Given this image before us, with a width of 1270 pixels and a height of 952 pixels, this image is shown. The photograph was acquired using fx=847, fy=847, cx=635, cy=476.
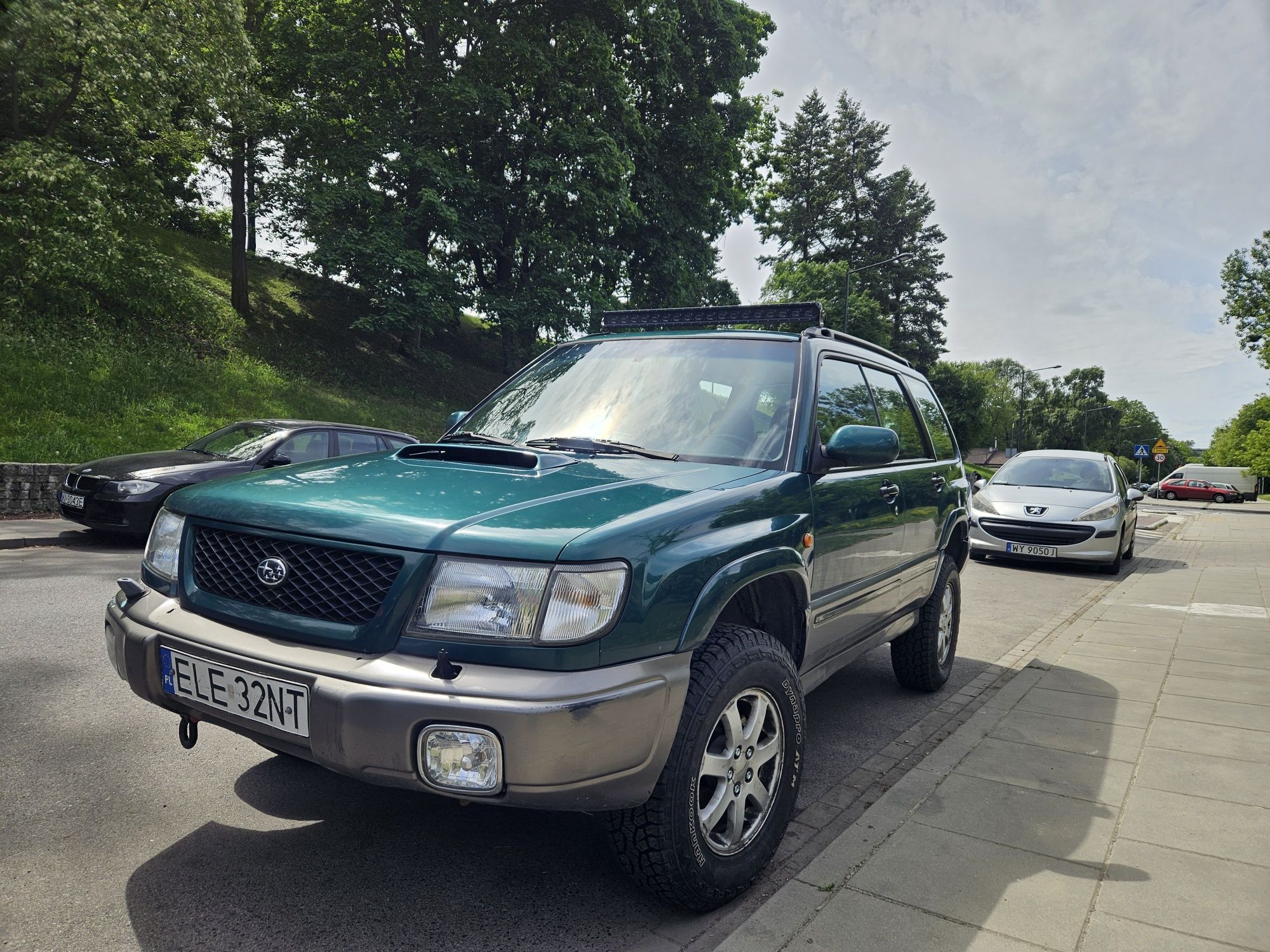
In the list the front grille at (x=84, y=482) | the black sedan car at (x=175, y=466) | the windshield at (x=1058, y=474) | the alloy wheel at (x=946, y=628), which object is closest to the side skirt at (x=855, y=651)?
the alloy wheel at (x=946, y=628)

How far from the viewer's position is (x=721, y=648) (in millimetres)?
2486

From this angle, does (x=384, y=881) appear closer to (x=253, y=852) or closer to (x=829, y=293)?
(x=253, y=852)

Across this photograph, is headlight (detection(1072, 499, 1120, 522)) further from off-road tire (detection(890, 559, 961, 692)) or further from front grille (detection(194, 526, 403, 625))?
front grille (detection(194, 526, 403, 625))

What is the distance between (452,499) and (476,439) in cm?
116

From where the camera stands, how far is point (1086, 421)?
93.8m

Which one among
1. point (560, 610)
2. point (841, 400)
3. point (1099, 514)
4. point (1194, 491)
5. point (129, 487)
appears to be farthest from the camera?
point (1194, 491)

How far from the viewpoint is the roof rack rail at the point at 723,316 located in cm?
387

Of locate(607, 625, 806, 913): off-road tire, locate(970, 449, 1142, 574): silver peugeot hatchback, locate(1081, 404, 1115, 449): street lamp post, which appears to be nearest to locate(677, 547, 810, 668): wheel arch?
locate(607, 625, 806, 913): off-road tire

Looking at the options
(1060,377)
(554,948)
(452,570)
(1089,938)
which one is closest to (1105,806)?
(1089,938)

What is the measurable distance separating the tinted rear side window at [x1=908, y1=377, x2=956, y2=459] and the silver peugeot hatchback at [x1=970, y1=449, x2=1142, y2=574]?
5650mm

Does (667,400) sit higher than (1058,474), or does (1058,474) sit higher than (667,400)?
(667,400)

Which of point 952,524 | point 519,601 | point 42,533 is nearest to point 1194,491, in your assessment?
point 952,524

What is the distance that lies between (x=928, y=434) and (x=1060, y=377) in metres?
111

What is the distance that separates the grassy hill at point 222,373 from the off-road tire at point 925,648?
12.1 m
